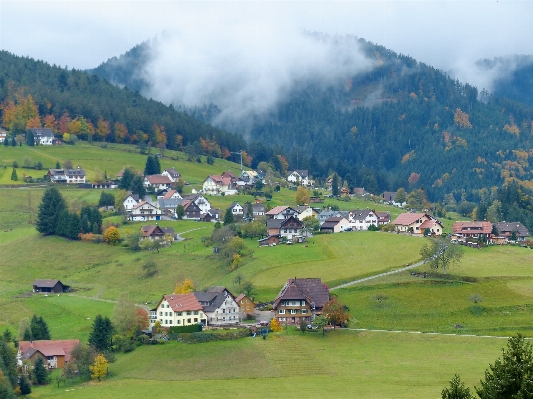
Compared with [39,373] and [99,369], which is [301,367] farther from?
[39,373]

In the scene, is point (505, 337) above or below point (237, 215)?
below

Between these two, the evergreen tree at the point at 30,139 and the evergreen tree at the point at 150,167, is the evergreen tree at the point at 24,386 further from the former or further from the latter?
the evergreen tree at the point at 30,139

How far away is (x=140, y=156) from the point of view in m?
176

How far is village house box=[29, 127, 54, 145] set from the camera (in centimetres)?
17388

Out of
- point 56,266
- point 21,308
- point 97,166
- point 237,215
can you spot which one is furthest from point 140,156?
point 21,308

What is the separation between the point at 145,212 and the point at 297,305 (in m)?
57.5

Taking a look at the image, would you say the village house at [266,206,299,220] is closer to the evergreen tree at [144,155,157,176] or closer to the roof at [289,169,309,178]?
the evergreen tree at [144,155,157,176]

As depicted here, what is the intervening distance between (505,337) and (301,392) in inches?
830

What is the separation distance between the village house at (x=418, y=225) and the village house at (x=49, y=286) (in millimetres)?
44564

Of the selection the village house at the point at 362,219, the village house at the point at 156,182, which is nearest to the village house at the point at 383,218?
the village house at the point at 362,219

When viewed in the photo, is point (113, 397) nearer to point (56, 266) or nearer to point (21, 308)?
point (21, 308)

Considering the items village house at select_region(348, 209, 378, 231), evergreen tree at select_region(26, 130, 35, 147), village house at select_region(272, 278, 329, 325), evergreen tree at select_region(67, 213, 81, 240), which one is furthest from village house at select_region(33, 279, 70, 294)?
evergreen tree at select_region(26, 130, 35, 147)

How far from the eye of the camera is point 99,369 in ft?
211

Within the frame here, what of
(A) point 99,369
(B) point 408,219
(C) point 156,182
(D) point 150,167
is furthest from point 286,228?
(D) point 150,167
